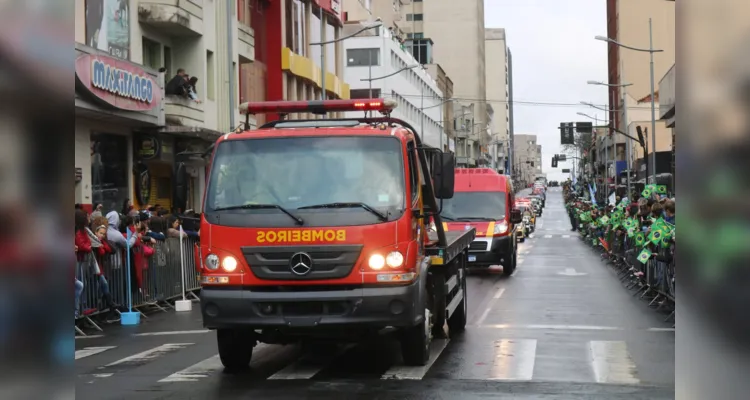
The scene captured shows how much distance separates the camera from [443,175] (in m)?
9.92

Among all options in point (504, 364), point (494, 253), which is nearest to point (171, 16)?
point (494, 253)

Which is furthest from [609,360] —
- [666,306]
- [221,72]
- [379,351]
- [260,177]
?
[221,72]

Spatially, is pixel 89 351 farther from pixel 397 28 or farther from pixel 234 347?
pixel 397 28

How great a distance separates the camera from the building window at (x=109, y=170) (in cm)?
2549

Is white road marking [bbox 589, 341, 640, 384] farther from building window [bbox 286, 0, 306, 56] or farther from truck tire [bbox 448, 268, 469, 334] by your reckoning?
building window [bbox 286, 0, 306, 56]

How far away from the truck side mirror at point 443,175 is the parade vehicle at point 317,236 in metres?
0.01

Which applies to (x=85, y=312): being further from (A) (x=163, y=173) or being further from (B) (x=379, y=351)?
(A) (x=163, y=173)

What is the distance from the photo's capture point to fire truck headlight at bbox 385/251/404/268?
30.3ft

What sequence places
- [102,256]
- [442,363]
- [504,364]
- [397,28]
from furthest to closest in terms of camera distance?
[397,28] → [102,256] → [442,363] → [504,364]

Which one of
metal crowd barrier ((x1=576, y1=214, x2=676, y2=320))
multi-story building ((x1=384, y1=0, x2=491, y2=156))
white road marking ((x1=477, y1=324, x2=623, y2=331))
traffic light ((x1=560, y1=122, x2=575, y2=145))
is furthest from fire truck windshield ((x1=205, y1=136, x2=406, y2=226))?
multi-story building ((x1=384, y1=0, x2=491, y2=156))

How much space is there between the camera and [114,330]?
14875 mm

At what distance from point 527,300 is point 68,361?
16.9 meters

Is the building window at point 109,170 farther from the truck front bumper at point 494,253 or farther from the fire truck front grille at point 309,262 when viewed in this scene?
the fire truck front grille at point 309,262

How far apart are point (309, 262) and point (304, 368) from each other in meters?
A: 1.80
